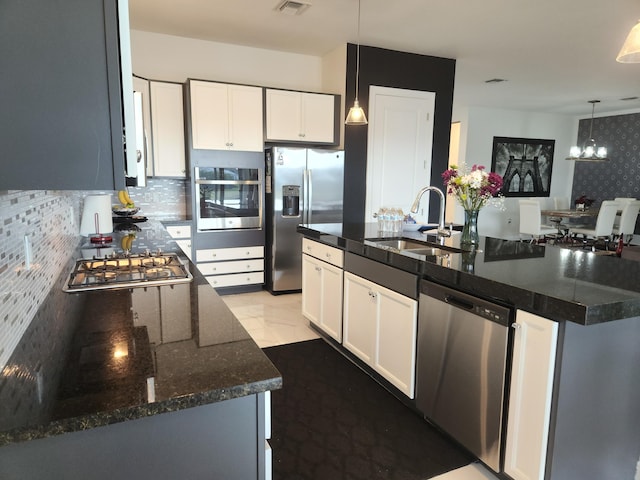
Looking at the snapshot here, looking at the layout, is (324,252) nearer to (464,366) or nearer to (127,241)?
(127,241)

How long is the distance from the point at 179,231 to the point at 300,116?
5.98ft

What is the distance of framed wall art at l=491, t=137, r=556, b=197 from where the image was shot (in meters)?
8.88

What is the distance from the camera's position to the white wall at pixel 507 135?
28.0 feet

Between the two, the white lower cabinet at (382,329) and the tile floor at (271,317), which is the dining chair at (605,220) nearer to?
the tile floor at (271,317)

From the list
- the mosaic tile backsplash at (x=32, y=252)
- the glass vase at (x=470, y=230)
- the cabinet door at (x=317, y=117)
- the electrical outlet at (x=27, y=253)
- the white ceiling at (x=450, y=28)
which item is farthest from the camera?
the cabinet door at (x=317, y=117)

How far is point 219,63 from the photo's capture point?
4.84m

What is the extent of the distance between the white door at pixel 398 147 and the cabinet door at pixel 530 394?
141 inches

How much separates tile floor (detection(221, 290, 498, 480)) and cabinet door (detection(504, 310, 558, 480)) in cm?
200

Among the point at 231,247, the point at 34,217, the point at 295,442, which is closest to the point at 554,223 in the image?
the point at 231,247

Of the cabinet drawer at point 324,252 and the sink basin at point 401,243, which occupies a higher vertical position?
the sink basin at point 401,243

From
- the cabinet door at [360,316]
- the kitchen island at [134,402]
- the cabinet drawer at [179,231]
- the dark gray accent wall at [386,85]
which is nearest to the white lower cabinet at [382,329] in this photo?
the cabinet door at [360,316]

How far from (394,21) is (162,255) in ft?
10.3

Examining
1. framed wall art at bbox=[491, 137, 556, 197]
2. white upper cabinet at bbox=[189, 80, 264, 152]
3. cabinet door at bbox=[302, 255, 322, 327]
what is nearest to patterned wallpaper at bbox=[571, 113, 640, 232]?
framed wall art at bbox=[491, 137, 556, 197]

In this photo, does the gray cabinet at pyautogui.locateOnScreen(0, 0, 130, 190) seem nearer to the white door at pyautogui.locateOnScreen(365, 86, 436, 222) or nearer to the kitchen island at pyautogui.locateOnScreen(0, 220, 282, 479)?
the kitchen island at pyautogui.locateOnScreen(0, 220, 282, 479)
